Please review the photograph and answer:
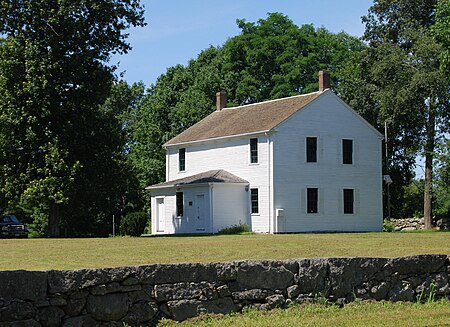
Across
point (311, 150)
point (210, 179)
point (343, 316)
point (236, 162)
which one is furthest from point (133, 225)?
point (343, 316)

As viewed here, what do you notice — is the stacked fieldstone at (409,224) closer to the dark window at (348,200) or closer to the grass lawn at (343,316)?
the dark window at (348,200)

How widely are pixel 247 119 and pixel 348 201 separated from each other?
24.8 feet

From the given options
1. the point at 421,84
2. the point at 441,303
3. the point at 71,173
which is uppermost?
the point at 421,84

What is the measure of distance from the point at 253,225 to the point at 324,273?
30611 mm

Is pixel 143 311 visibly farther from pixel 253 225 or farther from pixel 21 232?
pixel 21 232

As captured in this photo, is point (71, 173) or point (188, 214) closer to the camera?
point (71, 173)

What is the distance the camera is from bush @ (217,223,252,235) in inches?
1610

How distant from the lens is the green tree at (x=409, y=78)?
45.4 meters

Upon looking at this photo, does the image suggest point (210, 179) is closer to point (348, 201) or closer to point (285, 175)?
point (285, 175)

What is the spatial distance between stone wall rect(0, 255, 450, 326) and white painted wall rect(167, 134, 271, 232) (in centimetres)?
2897

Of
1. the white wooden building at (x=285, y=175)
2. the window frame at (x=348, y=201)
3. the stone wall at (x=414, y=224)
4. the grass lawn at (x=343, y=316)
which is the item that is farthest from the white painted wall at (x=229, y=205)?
the grass lawn at (x=343, y=316)

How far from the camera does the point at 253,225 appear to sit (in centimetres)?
4203

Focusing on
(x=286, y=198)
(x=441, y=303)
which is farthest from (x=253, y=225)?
(x=441, y=303)

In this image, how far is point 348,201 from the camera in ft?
Result: 146
